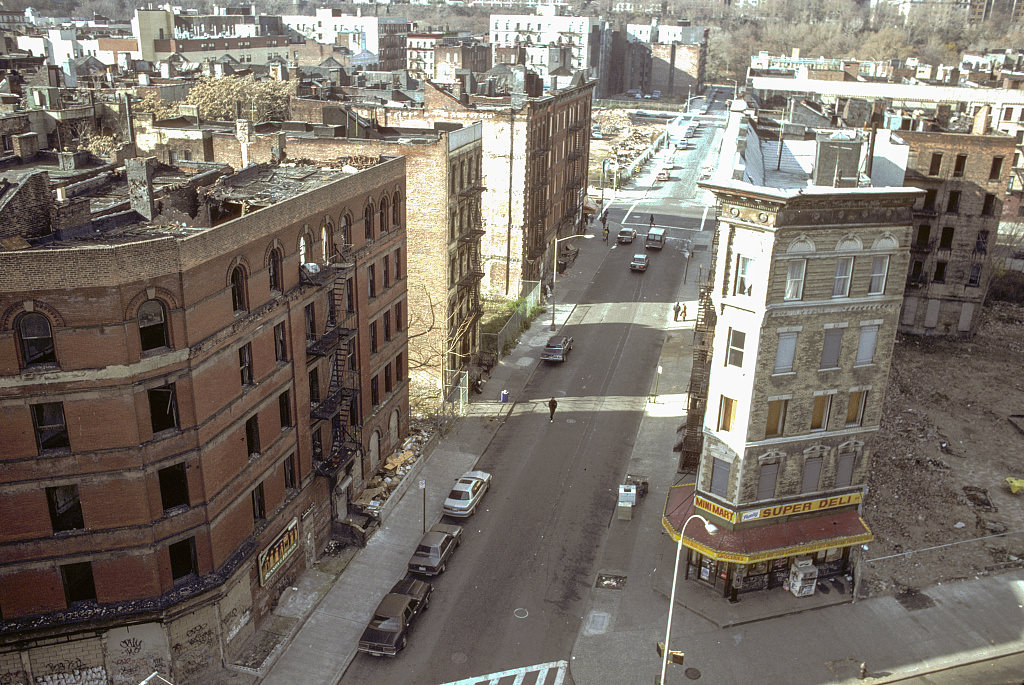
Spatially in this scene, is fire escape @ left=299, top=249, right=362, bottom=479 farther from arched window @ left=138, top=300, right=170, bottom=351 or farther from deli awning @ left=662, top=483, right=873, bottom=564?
deli awning @ left=662, top=483, right=873, bottom=564

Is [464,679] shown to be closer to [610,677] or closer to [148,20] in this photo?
[610,677]

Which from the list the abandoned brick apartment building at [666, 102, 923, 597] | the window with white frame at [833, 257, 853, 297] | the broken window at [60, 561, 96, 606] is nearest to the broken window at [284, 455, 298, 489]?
the broken window at [60, 561, 96, 606]

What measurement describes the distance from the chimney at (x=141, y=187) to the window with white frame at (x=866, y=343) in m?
27.3

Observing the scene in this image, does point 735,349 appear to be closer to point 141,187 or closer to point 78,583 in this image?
point 141,187

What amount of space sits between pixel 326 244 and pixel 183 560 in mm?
13671

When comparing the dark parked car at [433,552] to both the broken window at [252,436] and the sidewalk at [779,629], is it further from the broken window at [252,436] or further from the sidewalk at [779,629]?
the broken window at [252,436]

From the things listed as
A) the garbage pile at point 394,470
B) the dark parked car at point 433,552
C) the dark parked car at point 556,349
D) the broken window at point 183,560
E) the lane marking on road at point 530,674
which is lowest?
the lane marking on road at point 530,674

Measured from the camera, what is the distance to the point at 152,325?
82.3 feet

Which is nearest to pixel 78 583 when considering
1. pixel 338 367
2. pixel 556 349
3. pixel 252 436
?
pixel 252 436

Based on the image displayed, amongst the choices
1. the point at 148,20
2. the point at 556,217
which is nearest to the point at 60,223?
the point at 556,217

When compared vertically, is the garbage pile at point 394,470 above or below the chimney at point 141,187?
below

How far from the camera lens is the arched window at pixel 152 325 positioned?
2473cm

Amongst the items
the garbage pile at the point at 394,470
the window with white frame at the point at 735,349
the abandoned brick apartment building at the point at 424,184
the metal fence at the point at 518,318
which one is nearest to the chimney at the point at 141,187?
the abandoned brick apartment building at the point at 424,184

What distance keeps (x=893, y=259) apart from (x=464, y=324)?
27340 mm
